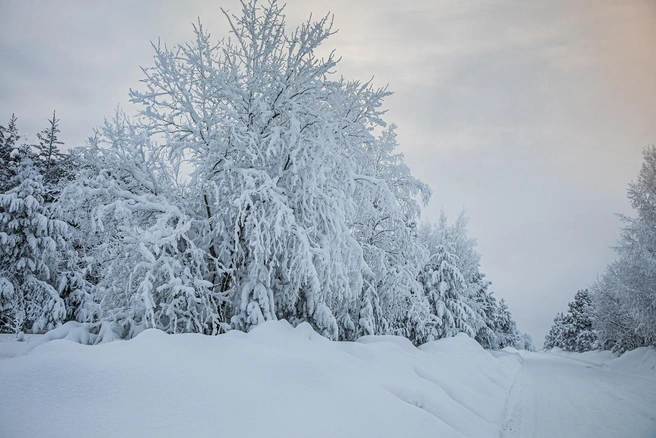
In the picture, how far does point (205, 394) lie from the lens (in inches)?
111

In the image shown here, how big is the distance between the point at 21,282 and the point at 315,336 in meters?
17.8

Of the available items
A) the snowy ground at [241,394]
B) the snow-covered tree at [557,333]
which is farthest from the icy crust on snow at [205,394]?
the snow-covered tree at [557,333]

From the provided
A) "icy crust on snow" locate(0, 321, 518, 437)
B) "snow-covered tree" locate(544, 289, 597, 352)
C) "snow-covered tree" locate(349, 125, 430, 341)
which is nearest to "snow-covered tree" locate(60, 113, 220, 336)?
"icy crust on snow" locate(0, 321, 518, 437)

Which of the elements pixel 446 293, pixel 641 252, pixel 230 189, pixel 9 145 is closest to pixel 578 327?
pixel 641 252

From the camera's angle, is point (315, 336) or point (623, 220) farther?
point (623, 220)

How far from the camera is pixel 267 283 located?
7.43 meters

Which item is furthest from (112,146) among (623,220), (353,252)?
(623,220)

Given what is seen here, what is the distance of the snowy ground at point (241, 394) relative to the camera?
2.30m

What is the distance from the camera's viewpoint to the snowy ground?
2.30 metres

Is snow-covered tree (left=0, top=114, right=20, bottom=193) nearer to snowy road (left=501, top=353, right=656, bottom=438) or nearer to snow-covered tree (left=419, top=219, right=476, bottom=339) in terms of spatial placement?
snow-covered tree (left=419, top=219, right=476, bottom=339)

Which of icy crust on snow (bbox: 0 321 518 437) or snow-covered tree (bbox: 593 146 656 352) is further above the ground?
snow-covered tree (bbox: 593 146 656 352)

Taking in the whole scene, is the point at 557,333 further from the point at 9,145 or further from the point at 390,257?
the point at 9,145

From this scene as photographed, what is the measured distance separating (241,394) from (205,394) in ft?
1.01

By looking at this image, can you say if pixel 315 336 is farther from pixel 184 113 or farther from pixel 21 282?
pixel 21 282
